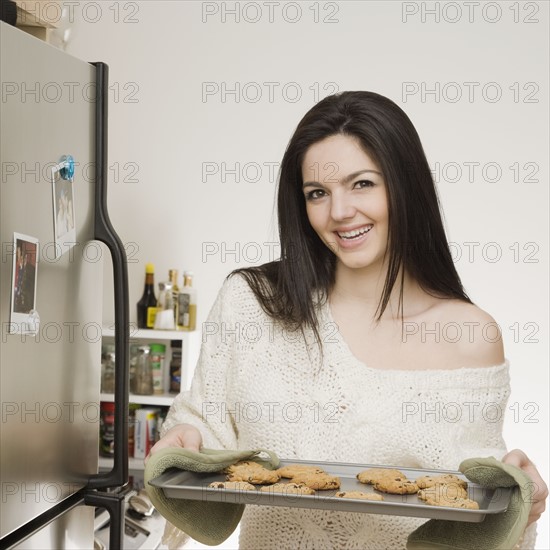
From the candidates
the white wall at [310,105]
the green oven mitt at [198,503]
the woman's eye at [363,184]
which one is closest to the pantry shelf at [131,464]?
the white wall at [310,105]

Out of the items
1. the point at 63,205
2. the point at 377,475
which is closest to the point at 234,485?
the point at 377,475

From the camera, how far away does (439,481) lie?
3.96 feet

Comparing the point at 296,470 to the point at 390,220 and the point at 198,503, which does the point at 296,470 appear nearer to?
the point at 198,503

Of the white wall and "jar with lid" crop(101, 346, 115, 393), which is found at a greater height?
the white wall

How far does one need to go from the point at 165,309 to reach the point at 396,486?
213 cm

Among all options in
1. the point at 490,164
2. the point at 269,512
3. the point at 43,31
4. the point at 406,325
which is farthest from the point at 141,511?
the point at 490,164

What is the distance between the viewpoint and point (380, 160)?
5.07 ft

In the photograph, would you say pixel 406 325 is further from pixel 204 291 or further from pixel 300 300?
pixel 204 291

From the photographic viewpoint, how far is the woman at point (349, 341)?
1.50m

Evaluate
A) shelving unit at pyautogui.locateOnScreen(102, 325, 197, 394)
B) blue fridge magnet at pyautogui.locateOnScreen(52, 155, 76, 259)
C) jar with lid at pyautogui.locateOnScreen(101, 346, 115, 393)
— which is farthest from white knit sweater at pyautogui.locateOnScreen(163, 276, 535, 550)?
jar with lid at pyautogui.locateOnScreen(101, 346, 115, 393)

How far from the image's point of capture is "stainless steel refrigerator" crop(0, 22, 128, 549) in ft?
3.62

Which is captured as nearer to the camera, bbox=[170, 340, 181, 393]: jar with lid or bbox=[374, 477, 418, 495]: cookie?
bbox=[374, 477, 418, 495]: cookie

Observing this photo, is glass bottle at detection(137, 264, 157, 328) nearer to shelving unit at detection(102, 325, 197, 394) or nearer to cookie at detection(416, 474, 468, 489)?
shelving unit at detection(102, 325, 197, 394)

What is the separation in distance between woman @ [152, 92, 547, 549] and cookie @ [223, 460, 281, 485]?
0.54ft
